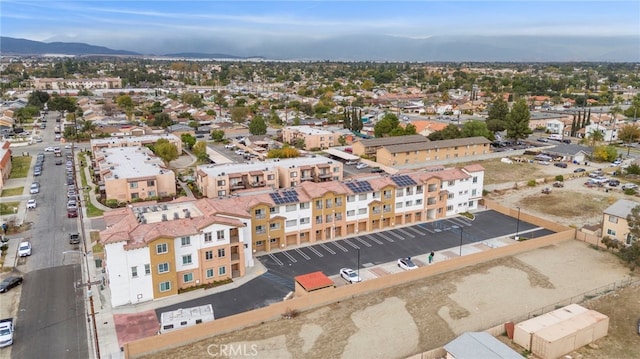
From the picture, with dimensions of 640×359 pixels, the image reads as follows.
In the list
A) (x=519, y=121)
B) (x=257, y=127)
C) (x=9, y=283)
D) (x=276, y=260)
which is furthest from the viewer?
(x=257, y=127)

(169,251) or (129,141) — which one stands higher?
(129,141)

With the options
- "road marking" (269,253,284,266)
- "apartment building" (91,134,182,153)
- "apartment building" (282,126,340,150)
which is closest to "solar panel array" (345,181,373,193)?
"road marking" (269,253,284,266)

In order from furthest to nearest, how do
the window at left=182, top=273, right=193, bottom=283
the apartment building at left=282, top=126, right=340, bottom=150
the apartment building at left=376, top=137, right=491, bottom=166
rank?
the apartment building at left=282, top=126, right=340, bottom=150 → the apartment building at left=376, top=137, right=491, bottom=166 → the window at left=182, top=273, right=193, bottom=283

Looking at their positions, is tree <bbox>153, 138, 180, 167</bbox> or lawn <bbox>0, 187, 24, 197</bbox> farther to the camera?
tree <bbox>153, 138, 180, 167</bbox>

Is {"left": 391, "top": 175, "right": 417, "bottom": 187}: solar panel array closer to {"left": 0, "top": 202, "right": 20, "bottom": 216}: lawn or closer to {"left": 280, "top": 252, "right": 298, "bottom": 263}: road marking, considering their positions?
{"left": 280, "top": 252, "right": 298, "bottom": 263}: road marking

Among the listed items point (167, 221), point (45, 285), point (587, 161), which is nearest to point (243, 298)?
point (167, 221)

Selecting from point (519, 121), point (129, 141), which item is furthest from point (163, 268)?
point (519, 121)

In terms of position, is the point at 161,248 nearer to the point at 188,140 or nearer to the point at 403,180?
the point at 403,180
